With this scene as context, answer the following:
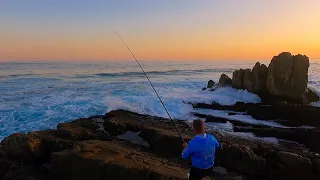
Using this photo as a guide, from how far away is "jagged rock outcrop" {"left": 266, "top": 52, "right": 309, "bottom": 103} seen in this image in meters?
20.2

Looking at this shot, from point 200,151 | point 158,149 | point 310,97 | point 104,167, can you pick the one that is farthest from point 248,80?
point 200,151

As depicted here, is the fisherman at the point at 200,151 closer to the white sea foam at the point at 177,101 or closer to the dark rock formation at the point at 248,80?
the white sea foam at the point at 177,101

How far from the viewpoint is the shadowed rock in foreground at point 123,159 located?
24.7 ft

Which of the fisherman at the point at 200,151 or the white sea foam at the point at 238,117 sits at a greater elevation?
the fisherman at the point at 200,151

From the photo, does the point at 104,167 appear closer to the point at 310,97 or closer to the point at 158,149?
the point at 158,149

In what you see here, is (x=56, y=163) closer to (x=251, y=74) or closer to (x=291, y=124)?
(x=291, y=124)

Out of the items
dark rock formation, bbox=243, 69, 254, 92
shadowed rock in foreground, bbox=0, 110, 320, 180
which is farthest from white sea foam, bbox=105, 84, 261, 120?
shadowed rock in foreground, bbox=0, 110, 320, 180

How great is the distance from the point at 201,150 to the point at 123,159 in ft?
10.4

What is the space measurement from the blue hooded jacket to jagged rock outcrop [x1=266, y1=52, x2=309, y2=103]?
1650cm

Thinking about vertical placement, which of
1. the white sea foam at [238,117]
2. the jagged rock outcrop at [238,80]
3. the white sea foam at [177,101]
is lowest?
the white sea foam at [238,117]

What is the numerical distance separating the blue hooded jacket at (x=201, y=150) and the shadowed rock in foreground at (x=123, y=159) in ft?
3.02

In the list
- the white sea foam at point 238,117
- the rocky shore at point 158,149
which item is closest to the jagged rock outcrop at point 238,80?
the rocky shore at point 158,149

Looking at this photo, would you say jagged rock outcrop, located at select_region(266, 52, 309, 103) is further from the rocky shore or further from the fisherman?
the fisherman

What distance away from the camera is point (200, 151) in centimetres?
527
